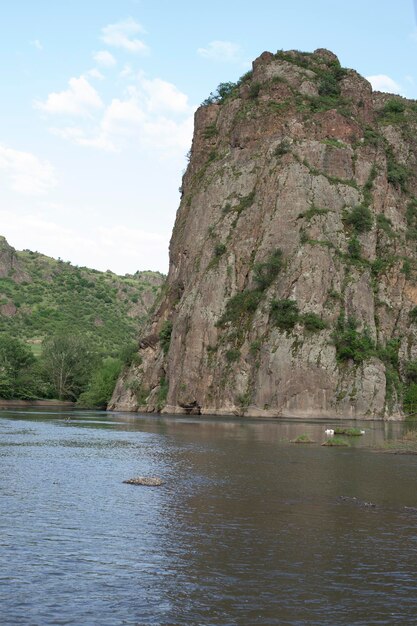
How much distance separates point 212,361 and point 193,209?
31892 millimetres

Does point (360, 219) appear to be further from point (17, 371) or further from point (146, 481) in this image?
point (146, 481)

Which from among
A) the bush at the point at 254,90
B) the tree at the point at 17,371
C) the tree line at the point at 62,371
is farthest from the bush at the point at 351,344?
the tree at the point at 17,371

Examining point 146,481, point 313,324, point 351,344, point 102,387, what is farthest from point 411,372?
point 146,481

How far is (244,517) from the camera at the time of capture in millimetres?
24719

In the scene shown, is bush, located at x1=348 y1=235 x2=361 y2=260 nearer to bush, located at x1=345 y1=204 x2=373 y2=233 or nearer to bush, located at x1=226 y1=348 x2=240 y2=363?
bush, located at x1=345 y1=204 x2=373 y2=233

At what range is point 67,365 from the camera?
505ft

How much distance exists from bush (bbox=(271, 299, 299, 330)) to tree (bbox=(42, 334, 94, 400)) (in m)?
60.3

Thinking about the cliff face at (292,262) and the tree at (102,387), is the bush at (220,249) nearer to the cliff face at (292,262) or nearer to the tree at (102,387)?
the cliff face at (292,262)

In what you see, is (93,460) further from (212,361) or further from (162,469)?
(212,361)

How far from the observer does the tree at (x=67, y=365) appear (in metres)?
153

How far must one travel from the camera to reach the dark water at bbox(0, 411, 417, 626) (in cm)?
1516

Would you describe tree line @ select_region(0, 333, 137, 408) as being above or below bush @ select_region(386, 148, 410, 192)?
below

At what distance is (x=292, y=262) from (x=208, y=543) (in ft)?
296

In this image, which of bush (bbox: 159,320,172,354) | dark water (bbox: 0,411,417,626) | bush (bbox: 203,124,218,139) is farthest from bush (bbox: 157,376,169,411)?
dark water (bbox: 0,411,417,626)
